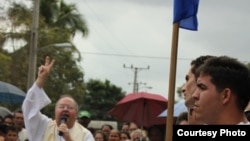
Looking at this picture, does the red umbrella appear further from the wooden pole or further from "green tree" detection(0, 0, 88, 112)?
"green tree" detection(0, 0, 88, 112)

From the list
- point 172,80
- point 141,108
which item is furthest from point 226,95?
point 141,108

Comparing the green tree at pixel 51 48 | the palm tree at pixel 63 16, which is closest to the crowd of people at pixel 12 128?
the green tree at pixel 51 48

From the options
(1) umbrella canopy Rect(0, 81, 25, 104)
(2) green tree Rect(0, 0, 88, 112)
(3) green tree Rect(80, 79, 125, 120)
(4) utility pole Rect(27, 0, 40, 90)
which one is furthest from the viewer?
(3) green tree Rect(80, 79, 125, 120)

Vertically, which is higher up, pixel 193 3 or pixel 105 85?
pixel 193 3

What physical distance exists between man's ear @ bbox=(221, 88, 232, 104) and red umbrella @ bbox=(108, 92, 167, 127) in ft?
34.9

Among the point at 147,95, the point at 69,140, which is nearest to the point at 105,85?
the point at 147,95

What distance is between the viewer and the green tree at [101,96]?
7975 cm

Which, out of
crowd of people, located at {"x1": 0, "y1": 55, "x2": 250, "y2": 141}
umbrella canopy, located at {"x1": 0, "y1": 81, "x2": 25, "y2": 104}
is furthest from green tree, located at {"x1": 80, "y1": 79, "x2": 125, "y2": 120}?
crowd of people, located at {"x1": 0, "y1": 55, "x2": 250, "y2": 141}

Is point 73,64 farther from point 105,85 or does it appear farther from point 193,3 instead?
point 105,85

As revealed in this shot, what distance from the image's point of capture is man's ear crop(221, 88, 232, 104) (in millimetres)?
4125

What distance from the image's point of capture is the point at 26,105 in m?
7.75

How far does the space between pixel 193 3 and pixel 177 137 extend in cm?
266

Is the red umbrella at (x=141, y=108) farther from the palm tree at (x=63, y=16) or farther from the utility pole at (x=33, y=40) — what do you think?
the palm tree at (x=63, y=16)

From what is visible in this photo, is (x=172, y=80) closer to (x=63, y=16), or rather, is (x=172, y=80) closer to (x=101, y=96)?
(x=63, y=16)
